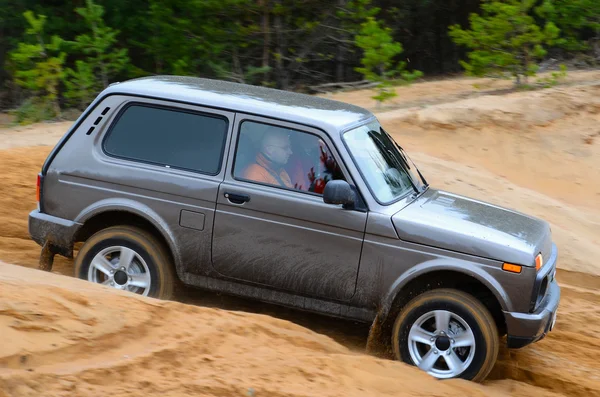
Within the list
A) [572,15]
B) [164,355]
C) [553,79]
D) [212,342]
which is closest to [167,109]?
[212,342]

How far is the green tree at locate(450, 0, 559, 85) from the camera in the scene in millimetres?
14398

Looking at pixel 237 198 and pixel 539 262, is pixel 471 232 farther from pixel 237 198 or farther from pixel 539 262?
pixel 237 198

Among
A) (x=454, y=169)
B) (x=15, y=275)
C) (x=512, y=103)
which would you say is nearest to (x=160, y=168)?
(x=15, y=275)

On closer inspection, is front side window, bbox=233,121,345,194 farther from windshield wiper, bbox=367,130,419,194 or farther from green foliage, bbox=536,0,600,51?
green foliage, bbox=536,0,600,51

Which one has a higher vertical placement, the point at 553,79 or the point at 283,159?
the point at 283,159

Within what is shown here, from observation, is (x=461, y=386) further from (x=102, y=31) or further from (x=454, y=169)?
(x=102, y=31)

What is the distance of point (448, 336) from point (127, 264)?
244 centimetres

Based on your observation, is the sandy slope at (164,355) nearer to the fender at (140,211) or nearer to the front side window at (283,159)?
the fender at (140,211)

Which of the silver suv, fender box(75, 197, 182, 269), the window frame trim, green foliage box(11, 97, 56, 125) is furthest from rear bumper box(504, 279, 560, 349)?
green foliage box(11, 97, 56, 125)

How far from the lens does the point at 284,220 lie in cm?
552

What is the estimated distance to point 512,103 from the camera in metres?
13.0

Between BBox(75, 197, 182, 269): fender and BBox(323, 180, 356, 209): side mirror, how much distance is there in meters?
1.24

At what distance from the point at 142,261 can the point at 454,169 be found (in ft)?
18.3

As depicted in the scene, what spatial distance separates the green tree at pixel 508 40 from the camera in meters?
14.4
